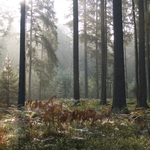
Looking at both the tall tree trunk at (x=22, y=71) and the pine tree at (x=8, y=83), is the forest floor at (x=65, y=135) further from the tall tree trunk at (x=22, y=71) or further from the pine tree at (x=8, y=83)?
the pine tree at (x=8, y=83)

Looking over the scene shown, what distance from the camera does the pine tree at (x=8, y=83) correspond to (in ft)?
55.0

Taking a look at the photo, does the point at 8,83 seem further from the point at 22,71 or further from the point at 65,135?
the point at 65,135

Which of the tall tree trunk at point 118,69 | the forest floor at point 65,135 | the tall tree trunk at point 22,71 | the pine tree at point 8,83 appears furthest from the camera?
the pine tree at point 8,83

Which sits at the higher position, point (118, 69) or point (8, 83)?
point (118, 69)

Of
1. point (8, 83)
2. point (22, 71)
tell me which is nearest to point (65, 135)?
point (22, 71)

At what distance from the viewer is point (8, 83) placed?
16891 mm

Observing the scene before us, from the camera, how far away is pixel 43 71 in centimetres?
2097

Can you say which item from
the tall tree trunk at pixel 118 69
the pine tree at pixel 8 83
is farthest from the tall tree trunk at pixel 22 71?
the pine tree at pixel 8 83

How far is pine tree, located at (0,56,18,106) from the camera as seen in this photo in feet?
55.0

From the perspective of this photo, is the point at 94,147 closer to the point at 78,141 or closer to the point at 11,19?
the point at 78,141

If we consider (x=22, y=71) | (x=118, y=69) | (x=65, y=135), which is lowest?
(x=65, y=135)

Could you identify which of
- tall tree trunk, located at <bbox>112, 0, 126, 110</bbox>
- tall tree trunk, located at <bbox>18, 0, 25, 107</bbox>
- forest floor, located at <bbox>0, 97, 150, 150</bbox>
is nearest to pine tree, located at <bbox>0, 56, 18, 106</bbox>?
tall tree trunk, located at <bbox>18, 0, 25, 107</bbox>

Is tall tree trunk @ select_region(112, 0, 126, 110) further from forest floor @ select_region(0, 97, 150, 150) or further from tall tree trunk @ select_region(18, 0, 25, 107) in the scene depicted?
tall tree trunk @ select_region(18, 0, 25, 107)

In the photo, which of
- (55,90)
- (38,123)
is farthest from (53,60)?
(55,90)
